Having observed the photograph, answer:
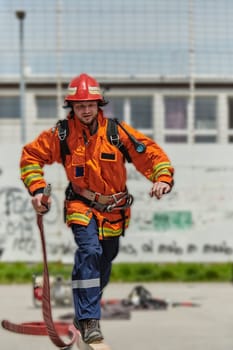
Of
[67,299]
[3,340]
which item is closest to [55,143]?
[3,340]

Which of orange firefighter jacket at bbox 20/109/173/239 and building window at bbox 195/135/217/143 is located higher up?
building window at bbox 195/135/217/143

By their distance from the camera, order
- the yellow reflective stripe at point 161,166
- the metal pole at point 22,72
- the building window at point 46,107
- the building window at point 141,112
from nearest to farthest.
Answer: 1. the yellow reflective stripe at point 161,166
2. the metal pole at point 22,72
3. the building window at point 46,107
4. the building window at point 141,112

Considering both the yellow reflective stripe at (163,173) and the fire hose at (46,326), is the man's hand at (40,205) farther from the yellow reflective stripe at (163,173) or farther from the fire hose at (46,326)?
the yellow reflective stripe at (163,173)

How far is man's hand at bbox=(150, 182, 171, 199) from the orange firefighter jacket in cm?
7

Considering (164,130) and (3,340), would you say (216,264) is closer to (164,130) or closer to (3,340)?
(164,130)

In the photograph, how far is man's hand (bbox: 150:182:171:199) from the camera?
5.94 metres

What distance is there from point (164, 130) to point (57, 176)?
1613 millimetres

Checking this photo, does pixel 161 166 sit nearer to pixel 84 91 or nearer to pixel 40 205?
pixel 84 91

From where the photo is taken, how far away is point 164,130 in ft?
44.0

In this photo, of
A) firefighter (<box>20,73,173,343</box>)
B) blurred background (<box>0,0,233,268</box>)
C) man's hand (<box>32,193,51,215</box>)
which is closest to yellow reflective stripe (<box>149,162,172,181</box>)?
A: firefighter (<box>20,73,173,343</box>)

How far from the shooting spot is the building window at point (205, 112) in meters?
12.9

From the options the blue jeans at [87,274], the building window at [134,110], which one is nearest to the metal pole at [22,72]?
the building window at [134,110]

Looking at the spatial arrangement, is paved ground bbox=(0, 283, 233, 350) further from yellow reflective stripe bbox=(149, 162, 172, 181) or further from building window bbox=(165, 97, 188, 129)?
building window bbox=(165, 97, 188, 129)

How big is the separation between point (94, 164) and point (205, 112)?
6941mm
